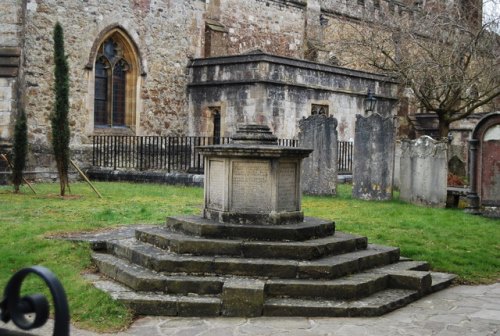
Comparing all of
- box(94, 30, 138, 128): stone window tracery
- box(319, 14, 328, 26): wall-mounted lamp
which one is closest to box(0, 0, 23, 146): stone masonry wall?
box(94, 30, 138, 128): stone window tracery

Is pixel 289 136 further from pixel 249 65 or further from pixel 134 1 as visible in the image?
pixel 134 1

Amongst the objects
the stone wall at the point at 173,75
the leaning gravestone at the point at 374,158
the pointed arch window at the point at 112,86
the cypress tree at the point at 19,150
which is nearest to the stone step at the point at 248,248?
the cypress tree at the point at 19,150

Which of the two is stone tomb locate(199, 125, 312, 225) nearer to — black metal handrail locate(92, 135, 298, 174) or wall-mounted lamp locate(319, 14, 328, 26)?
black metal handrail locate(92, 135, 298, 174)

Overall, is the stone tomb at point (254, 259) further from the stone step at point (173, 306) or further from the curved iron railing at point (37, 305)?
the curved iron railing at point (37, 305)

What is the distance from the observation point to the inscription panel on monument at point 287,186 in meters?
7.91

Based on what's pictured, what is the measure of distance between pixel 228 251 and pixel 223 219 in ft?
2.28

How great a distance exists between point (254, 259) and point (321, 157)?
960 centimetres

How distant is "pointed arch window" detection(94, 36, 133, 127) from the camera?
20.9 meters

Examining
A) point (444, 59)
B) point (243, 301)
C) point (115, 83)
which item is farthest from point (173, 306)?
point (444, 59)

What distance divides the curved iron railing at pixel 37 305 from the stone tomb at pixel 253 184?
505 centimetres

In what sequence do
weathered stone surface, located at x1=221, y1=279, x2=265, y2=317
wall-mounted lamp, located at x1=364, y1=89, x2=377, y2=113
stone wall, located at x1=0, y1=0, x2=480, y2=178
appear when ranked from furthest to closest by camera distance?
wall-mounted lamp, located at x1=364, y1=89, x2=377, y2=113 → stone wall, located at x1=0, y1=0, x2=480, y2=178 → weathered stone surface, located at x1=221, y1=279, x2=265, y2=317

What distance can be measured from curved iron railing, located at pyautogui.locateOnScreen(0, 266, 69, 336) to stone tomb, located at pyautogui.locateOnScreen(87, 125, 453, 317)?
3.65m

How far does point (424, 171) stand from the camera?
14680 mm

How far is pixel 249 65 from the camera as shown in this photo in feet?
65.6
